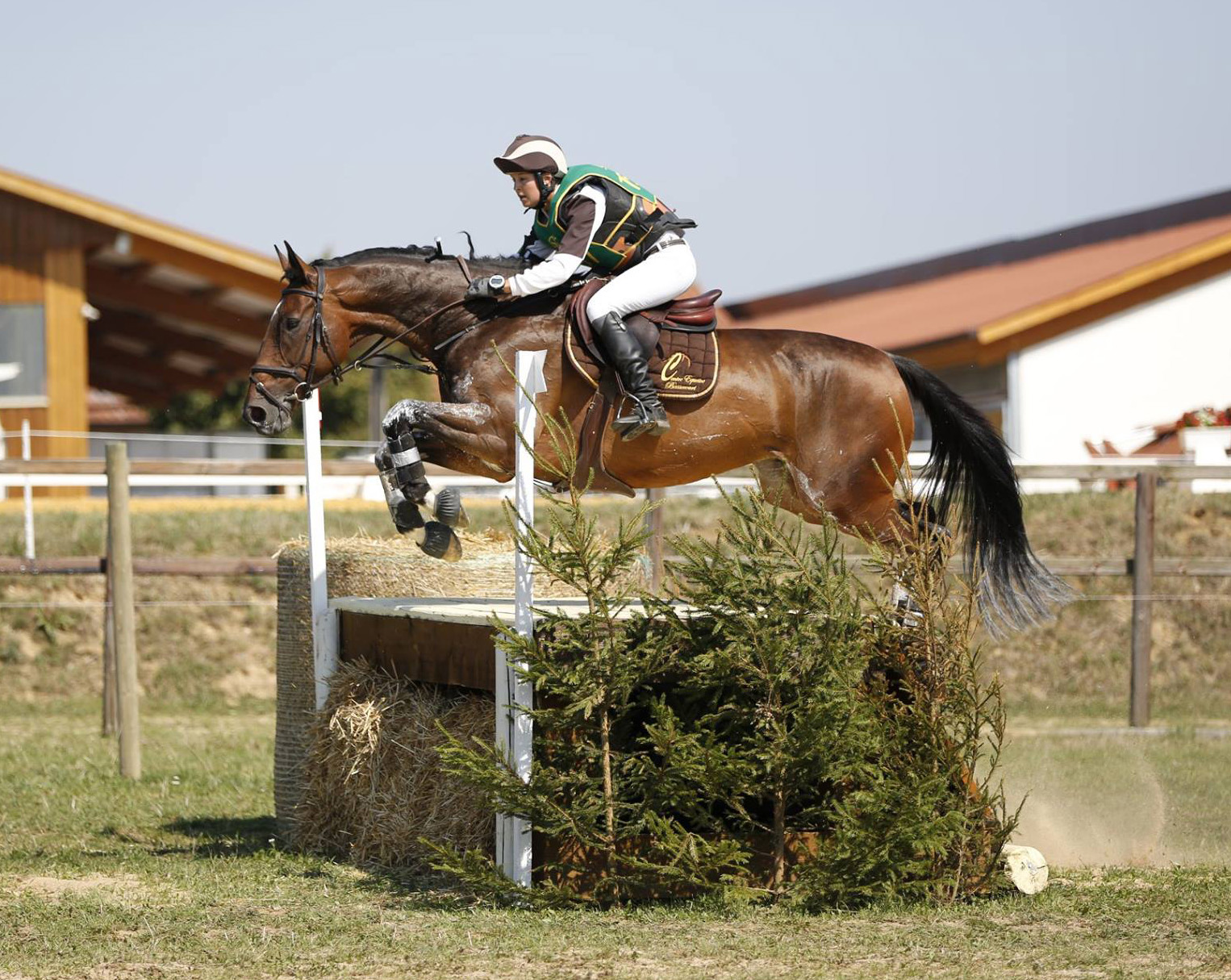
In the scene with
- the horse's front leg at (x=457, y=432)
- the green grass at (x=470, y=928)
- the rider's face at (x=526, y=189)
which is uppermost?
the rider's face at (x=526, y=189)

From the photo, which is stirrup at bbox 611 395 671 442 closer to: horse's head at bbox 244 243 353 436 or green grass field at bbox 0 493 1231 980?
horse's head at bbox 244 243 353 436

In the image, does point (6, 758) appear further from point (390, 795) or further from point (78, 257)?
point (78, 257)

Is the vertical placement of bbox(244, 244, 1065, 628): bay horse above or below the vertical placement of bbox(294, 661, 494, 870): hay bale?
above

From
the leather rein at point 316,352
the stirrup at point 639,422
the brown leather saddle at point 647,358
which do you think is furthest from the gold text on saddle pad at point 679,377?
the leather rein at point 316,352

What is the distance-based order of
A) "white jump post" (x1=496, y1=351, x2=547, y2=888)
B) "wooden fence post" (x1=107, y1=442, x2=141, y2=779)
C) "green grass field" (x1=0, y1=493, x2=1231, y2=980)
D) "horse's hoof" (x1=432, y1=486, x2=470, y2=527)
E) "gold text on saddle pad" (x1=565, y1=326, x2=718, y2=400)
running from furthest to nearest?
"wooden fence post" (x1=107, y1=442, x2=141, y2=779) → "gold text on saddle pad" (x1=565, y1=326, x2=718, y2=400) → "horse's hoof" (x1=432, y1=486, x2=470, y2=527) → "white jump post" (x1=496, y1=351, x2=547, y2=888) → "green grass field" (x1=0, y1=493, x2=1231, y2=980)

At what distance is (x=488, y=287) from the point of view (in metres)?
5.49

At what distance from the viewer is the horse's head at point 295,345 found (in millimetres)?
5559

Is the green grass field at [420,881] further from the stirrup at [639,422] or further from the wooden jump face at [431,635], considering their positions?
the stirrup at [639,422]

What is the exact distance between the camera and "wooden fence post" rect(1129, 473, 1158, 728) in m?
9.57

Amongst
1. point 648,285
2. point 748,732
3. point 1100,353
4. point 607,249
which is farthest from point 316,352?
point 1100,353

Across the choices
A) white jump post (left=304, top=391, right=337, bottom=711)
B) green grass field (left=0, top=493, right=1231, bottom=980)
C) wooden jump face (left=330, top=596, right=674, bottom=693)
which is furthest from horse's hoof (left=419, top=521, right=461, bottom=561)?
green grass field (left=0, top=493, right=1231, bottom=980)

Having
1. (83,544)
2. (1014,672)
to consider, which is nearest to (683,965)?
(1014,672)

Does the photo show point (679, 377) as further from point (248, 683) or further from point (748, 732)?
point (248, 683)

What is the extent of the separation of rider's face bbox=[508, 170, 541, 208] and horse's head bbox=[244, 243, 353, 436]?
81cm
